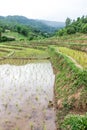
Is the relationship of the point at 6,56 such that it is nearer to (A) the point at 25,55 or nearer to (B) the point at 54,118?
(A) the point at 25,55

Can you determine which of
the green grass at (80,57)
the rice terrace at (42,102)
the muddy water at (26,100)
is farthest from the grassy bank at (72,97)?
the green grass at (80,57)

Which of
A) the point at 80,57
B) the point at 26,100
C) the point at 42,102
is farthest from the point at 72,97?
the point at 80,57

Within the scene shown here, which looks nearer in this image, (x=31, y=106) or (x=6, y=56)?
(x=31, y=106)

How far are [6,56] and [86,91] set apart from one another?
58.3 ft

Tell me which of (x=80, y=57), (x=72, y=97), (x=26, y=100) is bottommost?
(x=26, y=100)

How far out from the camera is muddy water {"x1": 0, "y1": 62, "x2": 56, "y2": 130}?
9.83 metres

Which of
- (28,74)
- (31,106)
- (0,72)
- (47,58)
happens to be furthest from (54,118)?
(47,58)

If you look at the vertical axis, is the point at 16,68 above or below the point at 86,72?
below

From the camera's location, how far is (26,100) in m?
12.7

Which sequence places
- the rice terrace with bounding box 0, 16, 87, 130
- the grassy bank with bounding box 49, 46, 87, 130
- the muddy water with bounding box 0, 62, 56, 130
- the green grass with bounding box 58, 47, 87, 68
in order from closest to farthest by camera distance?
the rice terrace with bounding box 0, 16, 87, 130 < the muddy water with bounding box 0, 62, 56, 130 < the grassy bank with bounding box 49, 46, 87, 130 < the green grass with bounding box 58, 47, 87, 68

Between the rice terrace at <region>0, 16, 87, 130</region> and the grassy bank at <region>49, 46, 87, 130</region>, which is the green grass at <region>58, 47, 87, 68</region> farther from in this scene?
the grassy bank at <region>49, 46, 87, 130</region>

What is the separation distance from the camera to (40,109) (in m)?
11.4

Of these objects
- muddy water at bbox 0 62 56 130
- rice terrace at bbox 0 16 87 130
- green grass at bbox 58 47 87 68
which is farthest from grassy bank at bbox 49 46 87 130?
green grass at bbox 58 47 87 68

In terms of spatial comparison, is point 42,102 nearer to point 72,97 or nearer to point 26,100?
point 26,100
